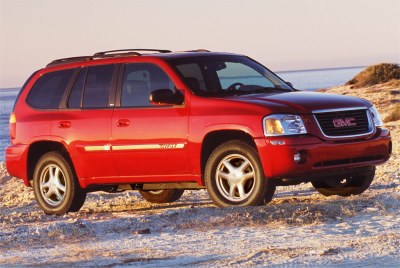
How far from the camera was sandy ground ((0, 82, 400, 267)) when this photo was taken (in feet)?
26.0

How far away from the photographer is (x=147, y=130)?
11.0 metres

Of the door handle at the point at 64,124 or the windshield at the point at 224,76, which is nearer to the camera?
the windshield at the point at 224,76

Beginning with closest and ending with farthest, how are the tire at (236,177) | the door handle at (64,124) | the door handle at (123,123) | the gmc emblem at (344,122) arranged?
the tire at (236,177) → the gmc emblem at (344,122) → the door handle at (123,123) → the door handle at (64,124)

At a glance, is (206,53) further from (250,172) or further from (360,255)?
(360,255)

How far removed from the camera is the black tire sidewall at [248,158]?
10.3 m

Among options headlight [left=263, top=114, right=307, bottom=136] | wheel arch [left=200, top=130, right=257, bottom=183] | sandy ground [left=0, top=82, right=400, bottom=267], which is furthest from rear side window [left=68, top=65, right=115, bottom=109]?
headlight [left=263, top=114, right=307, bottom=136]

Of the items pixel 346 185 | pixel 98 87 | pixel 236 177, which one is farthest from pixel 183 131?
pixel 346 185

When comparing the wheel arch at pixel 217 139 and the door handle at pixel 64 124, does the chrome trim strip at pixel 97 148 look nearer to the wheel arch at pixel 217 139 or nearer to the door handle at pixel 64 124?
the door handle at pixel 64 124

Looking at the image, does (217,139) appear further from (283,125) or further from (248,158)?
(283,125)

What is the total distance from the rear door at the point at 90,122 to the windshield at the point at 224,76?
0.94 metres

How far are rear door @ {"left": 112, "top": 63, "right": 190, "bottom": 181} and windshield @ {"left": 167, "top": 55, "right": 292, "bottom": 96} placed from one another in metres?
0.27

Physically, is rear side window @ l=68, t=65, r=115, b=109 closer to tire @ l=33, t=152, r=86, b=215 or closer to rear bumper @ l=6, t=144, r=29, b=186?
tire @ l=33, t=152, r=86, b=215

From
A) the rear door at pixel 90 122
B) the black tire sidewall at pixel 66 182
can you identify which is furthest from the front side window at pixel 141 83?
the black tire sidewall at pixel 66 182

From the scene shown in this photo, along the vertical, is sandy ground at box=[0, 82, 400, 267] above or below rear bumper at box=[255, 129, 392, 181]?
below
